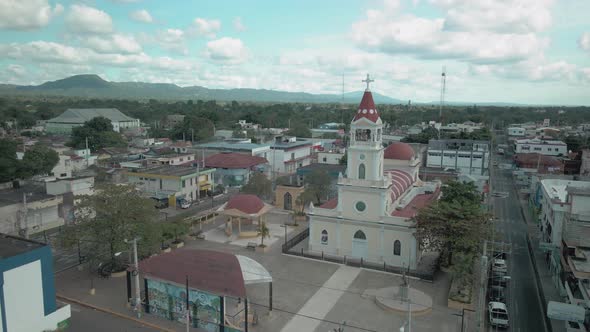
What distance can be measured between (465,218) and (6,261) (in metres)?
26.6

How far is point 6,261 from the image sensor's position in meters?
19.2

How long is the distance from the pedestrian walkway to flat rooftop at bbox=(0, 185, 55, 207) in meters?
28.8

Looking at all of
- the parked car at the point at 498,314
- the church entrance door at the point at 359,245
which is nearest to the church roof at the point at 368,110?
the church entrance door at the point at 359,245

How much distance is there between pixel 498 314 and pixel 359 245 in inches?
444

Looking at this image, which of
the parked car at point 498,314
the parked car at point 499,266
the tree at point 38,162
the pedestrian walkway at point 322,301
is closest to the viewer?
the pedestrian walkway at point 322,301

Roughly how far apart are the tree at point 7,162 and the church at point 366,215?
38.7 m

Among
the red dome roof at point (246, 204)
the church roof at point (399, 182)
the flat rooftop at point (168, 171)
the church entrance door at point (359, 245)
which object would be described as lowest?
the church entrance door at point (359, 245)

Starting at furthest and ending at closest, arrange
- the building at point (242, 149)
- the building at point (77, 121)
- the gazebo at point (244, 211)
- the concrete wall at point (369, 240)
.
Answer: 1. the building at point (77, 121)
2. the building at point (242, 149)
3. the gazebo at point (244, 211)
4. the concrete wall at point (369, 240)

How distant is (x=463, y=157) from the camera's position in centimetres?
7138

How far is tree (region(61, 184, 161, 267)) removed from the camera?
28078 millimetres

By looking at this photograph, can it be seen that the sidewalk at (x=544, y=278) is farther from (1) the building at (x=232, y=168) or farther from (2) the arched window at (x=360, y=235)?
(1) the building at (x=232, y=168)

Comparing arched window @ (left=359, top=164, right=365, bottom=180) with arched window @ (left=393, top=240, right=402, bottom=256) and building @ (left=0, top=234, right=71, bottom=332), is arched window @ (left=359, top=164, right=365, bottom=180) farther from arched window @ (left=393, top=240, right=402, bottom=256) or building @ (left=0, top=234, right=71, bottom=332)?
building @ (left=0, top=234, right=71, bottom=332)

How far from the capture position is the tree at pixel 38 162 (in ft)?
172

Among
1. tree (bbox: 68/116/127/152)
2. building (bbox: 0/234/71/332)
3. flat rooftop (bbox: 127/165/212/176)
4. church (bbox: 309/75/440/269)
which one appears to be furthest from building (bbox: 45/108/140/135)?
building (bbox: 0/234/71/332)
